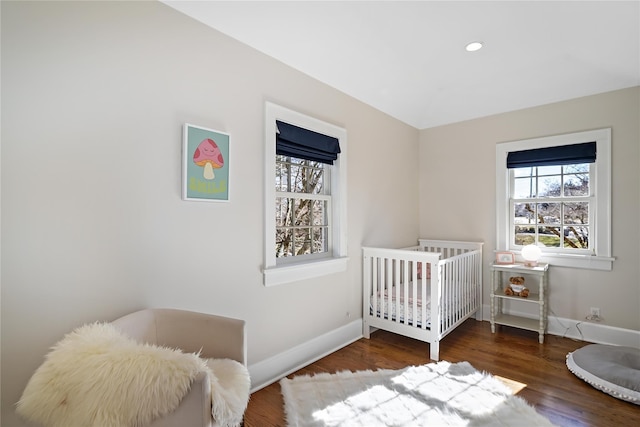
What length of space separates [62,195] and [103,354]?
727 mm

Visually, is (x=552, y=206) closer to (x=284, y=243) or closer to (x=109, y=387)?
(x=284, y=243)

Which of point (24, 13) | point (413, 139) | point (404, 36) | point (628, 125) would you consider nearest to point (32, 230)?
point (24, 13)

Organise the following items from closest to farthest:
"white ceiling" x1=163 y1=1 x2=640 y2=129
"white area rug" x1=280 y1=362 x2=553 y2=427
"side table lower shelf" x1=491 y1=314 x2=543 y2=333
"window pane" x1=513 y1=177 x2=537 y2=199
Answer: "white area rug" x1=280 y1=362 x2=553 y2=427, "white ceiling" x1=163 y1=1 x2=640 y2=129, "side table lower shelf" x1=491 y1=314 x2=543 y2=333, "window pane" x1=513 y1=177 x2=537 y2=199

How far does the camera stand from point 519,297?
307 centimetres

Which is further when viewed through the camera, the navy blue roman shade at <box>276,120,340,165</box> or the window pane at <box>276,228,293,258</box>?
the window pane at <box>276,228,293,258</box>

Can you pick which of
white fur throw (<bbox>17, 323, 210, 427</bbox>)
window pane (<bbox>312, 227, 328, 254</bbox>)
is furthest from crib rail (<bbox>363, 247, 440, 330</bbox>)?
white fur throw (<bbox>17, 323, 210, 427</bbox>)

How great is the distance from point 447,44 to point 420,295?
2.10 metres

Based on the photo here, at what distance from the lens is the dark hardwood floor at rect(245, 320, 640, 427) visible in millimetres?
1829

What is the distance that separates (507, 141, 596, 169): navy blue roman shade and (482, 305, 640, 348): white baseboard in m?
1.55

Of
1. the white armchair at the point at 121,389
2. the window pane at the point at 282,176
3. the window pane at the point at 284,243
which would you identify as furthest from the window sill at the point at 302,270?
the white armchair at the point at 121,389

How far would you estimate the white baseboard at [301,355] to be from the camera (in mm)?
2109

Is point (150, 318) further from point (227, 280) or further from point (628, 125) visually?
point (628, 125)

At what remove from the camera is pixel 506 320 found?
10.4 feet

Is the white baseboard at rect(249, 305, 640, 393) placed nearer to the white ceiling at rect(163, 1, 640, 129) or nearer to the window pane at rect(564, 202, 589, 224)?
the window pane at rect(564, 202, 589, 224)
